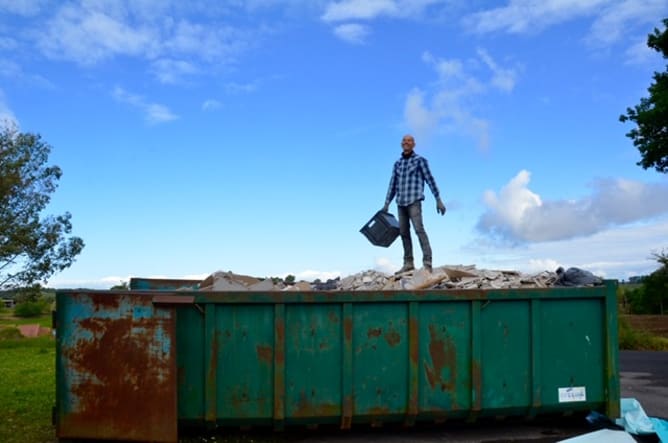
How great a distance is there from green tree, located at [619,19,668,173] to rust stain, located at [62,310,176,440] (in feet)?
72.0

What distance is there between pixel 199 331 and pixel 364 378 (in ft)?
5.28

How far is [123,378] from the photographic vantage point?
5.61 metres

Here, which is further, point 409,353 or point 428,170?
point 428,170

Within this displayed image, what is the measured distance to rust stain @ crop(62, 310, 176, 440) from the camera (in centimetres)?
560

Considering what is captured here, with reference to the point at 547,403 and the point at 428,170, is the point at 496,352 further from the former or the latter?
the point at 428,170

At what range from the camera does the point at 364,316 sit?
5.98 metres

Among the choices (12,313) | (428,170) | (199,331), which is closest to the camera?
(199,331)

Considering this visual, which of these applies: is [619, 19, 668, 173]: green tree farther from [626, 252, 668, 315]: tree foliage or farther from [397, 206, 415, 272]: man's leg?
[397, 206, 415, 272]: man's leg

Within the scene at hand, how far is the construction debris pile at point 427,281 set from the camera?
6.45 metres

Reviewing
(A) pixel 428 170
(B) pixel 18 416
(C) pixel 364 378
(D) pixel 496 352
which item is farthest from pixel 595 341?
(B) pixel 18 416

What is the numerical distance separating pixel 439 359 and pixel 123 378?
2919 millimetres

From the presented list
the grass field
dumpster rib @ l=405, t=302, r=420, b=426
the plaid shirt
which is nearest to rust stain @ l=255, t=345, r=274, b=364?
dumpster rib @ l=405, t=302, r=420, b=426

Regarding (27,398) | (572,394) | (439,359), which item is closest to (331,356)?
(439,359)

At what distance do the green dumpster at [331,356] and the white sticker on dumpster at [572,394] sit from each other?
→ 14 mm
